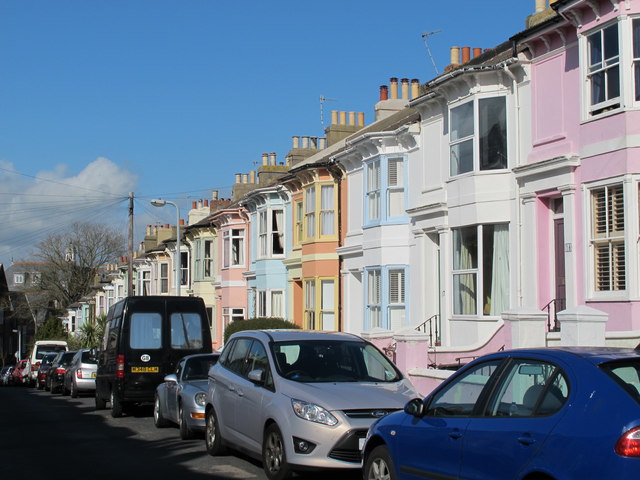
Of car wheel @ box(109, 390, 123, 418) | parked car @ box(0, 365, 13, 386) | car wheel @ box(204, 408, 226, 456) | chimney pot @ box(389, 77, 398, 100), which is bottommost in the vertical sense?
parked car @ box(0, 365, 13, 386)

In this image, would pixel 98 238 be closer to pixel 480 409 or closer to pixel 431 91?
pixel 431 91

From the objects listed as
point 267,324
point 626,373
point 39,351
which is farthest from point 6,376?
point 626,373

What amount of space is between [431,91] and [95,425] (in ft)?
37.2

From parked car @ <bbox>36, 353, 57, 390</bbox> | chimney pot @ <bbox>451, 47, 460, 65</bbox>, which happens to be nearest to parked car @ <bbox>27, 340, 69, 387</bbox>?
parked car @ <bbox>36, 353, 57, 390</bbox>

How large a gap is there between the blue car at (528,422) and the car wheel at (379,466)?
0.02 meters

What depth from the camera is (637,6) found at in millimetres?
15672

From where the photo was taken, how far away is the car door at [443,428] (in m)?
6.94

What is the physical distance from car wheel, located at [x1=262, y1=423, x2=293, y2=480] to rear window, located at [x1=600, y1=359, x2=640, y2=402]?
447cm

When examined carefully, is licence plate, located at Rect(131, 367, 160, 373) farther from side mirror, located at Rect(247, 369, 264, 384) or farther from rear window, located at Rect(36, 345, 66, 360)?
rear window, located at Rect(36, 345, 66, 360)

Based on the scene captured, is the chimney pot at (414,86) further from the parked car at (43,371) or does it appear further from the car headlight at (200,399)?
the car headlight at (200,399)

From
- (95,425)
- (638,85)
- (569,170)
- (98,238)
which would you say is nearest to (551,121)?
(569,170)

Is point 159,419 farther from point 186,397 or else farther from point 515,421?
point 515,421

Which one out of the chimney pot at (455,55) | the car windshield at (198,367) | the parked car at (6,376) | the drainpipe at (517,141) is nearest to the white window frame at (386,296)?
the drainpipe at (517,141)

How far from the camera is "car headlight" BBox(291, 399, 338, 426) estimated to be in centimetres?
937
